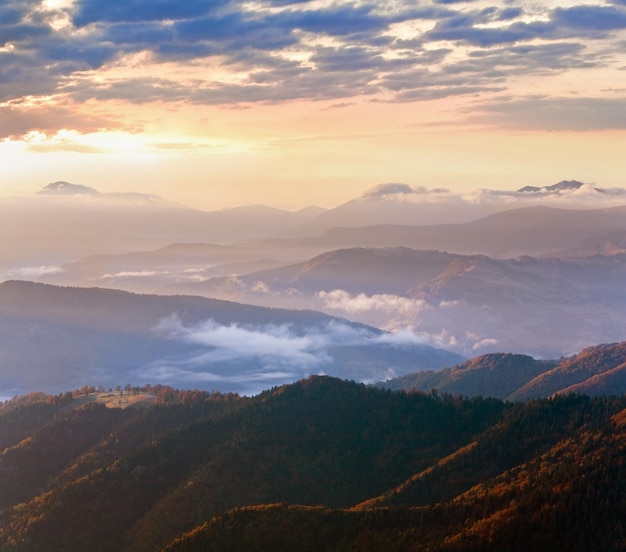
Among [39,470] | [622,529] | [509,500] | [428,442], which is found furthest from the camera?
[39,470]

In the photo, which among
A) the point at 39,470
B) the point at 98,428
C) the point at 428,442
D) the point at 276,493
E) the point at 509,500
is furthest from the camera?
the point at 98,428

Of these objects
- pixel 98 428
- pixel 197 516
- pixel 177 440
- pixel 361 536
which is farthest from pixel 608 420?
pixel 98 428

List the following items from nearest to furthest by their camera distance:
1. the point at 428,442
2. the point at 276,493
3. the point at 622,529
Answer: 1. the point at 622,529
2. the point at 276,493
3. the point at 428,442

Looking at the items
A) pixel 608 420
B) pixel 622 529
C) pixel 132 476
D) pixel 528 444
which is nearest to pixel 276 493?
pixel 132 476

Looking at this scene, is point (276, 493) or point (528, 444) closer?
point (528, 444)

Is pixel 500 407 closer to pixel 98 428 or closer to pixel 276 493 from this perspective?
pixel 276 493

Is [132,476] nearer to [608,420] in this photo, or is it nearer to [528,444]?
[528,444]
